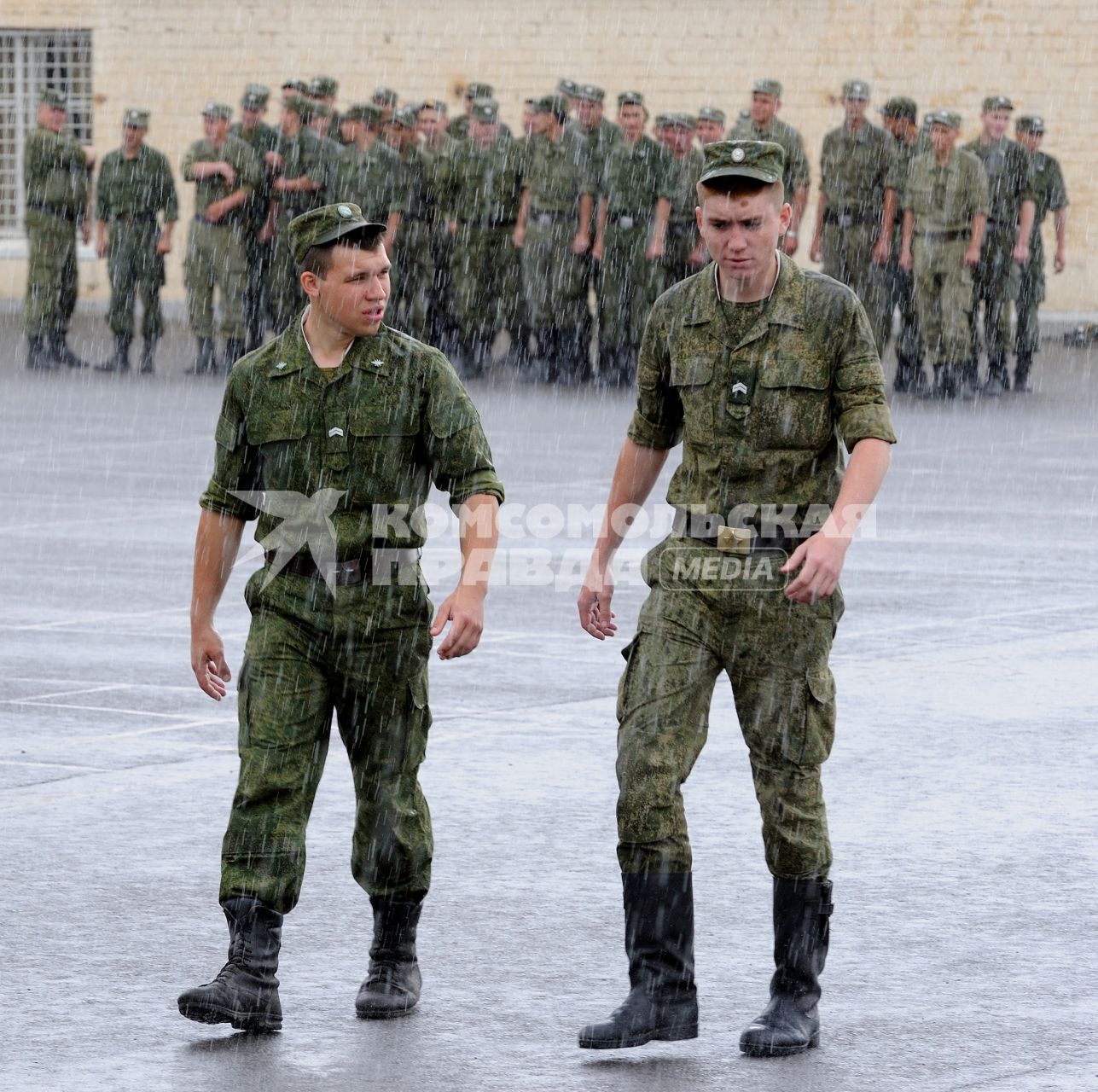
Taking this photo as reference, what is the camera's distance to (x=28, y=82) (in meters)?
36.0

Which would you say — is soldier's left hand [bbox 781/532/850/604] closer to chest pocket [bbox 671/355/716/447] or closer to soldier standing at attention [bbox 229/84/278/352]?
chest pocket [bbox 671/355/716/447]

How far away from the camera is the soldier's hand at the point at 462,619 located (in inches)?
211

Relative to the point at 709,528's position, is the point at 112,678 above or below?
below

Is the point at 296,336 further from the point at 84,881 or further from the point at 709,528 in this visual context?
the point at 84,881

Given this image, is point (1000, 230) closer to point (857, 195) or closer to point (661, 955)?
point (857, 195)

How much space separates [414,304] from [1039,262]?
5.70m

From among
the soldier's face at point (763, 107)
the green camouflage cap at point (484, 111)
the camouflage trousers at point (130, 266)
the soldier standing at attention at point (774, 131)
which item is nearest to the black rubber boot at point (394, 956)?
the soldier standing at attention at point (774, 131)

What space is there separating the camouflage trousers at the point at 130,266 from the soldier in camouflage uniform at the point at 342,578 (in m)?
19.1

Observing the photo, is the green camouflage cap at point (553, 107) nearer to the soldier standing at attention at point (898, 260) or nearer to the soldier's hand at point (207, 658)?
the soldier standing at attention at point (898, 260)

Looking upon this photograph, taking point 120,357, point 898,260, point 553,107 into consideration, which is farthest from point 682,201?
point 120,357

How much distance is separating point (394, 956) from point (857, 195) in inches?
689

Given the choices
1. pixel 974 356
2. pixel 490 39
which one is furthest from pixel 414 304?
pixel 490 39

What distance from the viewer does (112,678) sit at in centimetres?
955

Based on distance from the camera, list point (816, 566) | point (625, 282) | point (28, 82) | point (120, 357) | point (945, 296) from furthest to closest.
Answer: point (28, 82) < point (120, 357) < point (625, 282) < point (945, 296) < point (816, 566)
